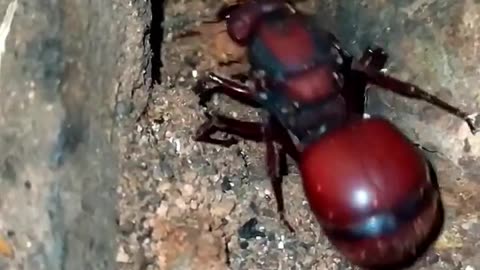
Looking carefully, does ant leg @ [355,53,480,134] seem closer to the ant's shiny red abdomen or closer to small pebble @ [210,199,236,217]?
the ant's shiny red abdomen

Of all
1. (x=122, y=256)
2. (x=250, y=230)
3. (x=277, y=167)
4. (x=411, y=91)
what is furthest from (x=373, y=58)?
(x=122, y=256)

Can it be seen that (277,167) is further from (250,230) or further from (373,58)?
(373,58)

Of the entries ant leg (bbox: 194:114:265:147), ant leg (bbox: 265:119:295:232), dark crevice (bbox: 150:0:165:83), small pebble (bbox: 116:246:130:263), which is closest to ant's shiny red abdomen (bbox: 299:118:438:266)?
ant leg (bbox: 265:119:295:232)

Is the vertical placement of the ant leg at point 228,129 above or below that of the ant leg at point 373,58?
below

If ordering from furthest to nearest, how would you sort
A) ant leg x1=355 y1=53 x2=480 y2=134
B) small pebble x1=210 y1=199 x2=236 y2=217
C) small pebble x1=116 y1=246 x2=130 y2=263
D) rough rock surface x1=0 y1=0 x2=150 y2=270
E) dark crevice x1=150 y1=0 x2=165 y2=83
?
1. dark crevice x1=150 y1=0 x2=165 y2=83
2. ant leg x1=355 y1=53 x2=480 y2=134
3. small pebble x1=210 y1=199 x2=236 y2=217
4. small pebble x1=116 y1=246 x2=130 y2=263
5. rough rock surface x1=0 y1=0 x2=150 y2=270

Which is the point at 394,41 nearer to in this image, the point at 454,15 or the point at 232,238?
→ the point at 454,15

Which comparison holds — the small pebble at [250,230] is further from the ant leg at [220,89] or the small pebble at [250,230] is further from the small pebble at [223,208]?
the ant leg at [220,89]

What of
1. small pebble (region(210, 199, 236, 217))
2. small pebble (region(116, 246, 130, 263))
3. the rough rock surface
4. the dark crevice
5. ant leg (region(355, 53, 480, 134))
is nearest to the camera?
the rough rock surface

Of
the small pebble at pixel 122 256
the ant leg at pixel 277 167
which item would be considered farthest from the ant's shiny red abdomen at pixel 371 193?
the small pebble at pixel 122 256
